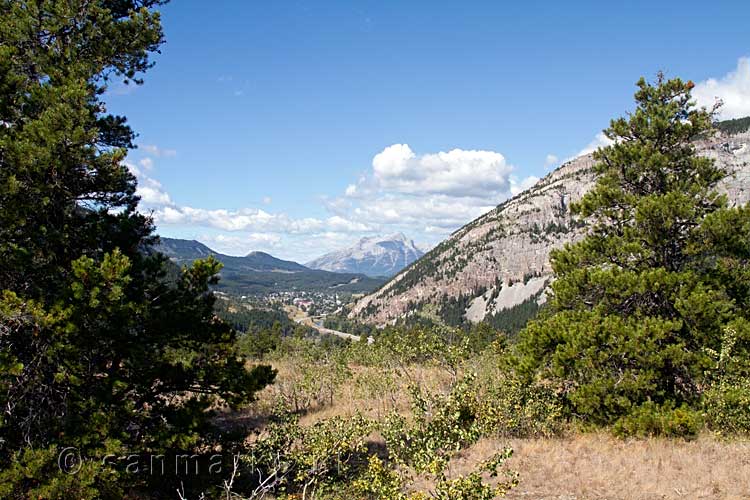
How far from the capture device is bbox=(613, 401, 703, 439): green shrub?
13.0 meters

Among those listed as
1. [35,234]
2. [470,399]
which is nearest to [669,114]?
[470,399]

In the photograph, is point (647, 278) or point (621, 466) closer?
point (621, 466)

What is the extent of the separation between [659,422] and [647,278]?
4.29 m

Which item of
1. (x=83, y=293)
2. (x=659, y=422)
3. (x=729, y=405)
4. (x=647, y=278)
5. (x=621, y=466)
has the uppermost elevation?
(x=647, y=278)

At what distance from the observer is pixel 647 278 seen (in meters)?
14.5

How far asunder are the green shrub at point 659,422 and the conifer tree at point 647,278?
38 centimetres

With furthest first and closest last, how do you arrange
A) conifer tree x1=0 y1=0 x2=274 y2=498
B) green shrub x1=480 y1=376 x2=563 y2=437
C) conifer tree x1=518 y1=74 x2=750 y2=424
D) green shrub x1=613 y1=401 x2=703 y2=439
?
green shrub x1=480 y1=376 x2=563 y2=437, conifer tree x1=518 y1=74 x2=750 y2=424, green shrub x1=613 y1=401 x2=703 y2=439, conifer tree x1=0 y1=0 x2=274 y2=498

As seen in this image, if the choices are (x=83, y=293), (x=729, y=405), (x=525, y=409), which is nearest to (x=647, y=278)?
(x=729, y=405)

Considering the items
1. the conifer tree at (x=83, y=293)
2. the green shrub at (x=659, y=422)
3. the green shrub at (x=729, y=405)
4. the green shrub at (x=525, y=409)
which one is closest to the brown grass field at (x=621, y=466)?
the green shrub at (x=659, y=422)

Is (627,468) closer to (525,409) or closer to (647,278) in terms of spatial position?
(525,409)

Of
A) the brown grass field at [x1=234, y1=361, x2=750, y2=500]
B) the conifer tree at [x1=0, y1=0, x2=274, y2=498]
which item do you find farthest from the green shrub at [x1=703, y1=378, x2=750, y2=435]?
the conifer tree at [x1=0, y1=0, x2=274, y2=498]

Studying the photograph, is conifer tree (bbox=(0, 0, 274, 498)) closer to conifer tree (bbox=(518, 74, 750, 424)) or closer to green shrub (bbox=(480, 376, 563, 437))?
green shrub (bbox=(480, 376, 563, 437))

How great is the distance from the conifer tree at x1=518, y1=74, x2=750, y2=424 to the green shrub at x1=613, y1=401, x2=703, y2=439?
383 millimetres

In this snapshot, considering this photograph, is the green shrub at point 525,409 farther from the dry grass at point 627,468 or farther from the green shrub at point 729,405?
the green shrub at point 729,405
